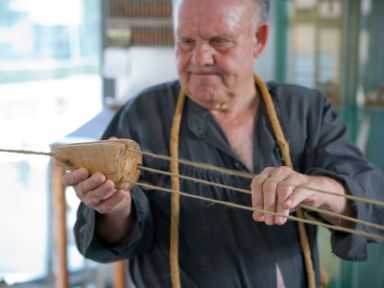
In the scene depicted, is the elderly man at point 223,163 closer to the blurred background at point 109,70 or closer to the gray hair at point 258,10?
the gray hair at point 258,10

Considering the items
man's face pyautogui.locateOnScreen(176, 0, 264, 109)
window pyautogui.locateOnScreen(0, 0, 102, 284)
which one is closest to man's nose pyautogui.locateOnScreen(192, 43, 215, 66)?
man's face pyautogui.locateOnScreen(176, 0, 264, 109)

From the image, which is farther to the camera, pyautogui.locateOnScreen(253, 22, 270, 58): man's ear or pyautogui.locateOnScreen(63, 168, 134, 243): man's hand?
pyautogui.locateOnScreen(253, 22, 270, 58): man's ear

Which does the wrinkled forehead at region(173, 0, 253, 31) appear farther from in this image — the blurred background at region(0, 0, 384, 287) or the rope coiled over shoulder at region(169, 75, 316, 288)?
the blurred background at region(0, 0, 384, 287)

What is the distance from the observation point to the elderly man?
37.3 inches

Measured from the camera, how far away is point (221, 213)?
0.99 meters

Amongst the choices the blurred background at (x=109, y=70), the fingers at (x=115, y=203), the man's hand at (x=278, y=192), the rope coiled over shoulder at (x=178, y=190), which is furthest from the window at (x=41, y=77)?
the man's hand at (x=278, y=192)

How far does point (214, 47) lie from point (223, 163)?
20cm

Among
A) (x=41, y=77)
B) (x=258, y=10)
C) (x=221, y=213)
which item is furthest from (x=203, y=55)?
(x=41, y=77)

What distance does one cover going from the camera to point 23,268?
256 centimetres

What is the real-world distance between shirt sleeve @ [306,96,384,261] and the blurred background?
90 centimetres

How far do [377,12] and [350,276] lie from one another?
3.20 ft

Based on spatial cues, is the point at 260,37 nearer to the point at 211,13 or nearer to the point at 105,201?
the point at 211,13

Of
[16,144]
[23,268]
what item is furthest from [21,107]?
[23,268]

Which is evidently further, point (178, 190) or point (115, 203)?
point (178, 190)
